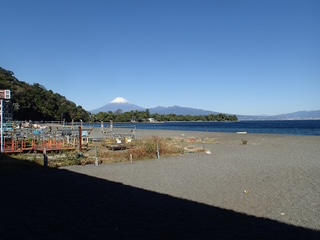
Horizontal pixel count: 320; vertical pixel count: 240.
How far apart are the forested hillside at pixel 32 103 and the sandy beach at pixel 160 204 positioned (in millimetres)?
65559

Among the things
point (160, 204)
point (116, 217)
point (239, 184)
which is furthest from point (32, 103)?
point (116, 217)

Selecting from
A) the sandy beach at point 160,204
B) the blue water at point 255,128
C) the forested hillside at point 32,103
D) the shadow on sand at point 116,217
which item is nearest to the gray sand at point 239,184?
the sandy beach at point 160,204

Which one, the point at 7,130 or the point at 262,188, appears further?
the point at 7,130

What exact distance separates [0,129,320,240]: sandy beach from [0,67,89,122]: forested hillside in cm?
6556

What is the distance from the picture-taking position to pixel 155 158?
1680 cm

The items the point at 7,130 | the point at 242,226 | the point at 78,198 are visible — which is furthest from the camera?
the point at 7,130

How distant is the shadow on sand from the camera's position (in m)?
5.10

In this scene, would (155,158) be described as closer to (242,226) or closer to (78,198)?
(78,198)

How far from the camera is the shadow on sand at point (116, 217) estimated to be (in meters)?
5.10

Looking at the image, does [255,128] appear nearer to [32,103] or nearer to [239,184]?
[32,103]

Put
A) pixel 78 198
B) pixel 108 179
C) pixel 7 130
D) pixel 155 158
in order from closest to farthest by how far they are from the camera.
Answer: pixel 78 198 < pixel 108 179 < pixel 155 158 < pixel 7 130

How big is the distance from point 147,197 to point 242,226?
9.84ft

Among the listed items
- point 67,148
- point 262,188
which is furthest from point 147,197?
point 67,148

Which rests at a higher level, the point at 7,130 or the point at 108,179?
the point at 7,130
